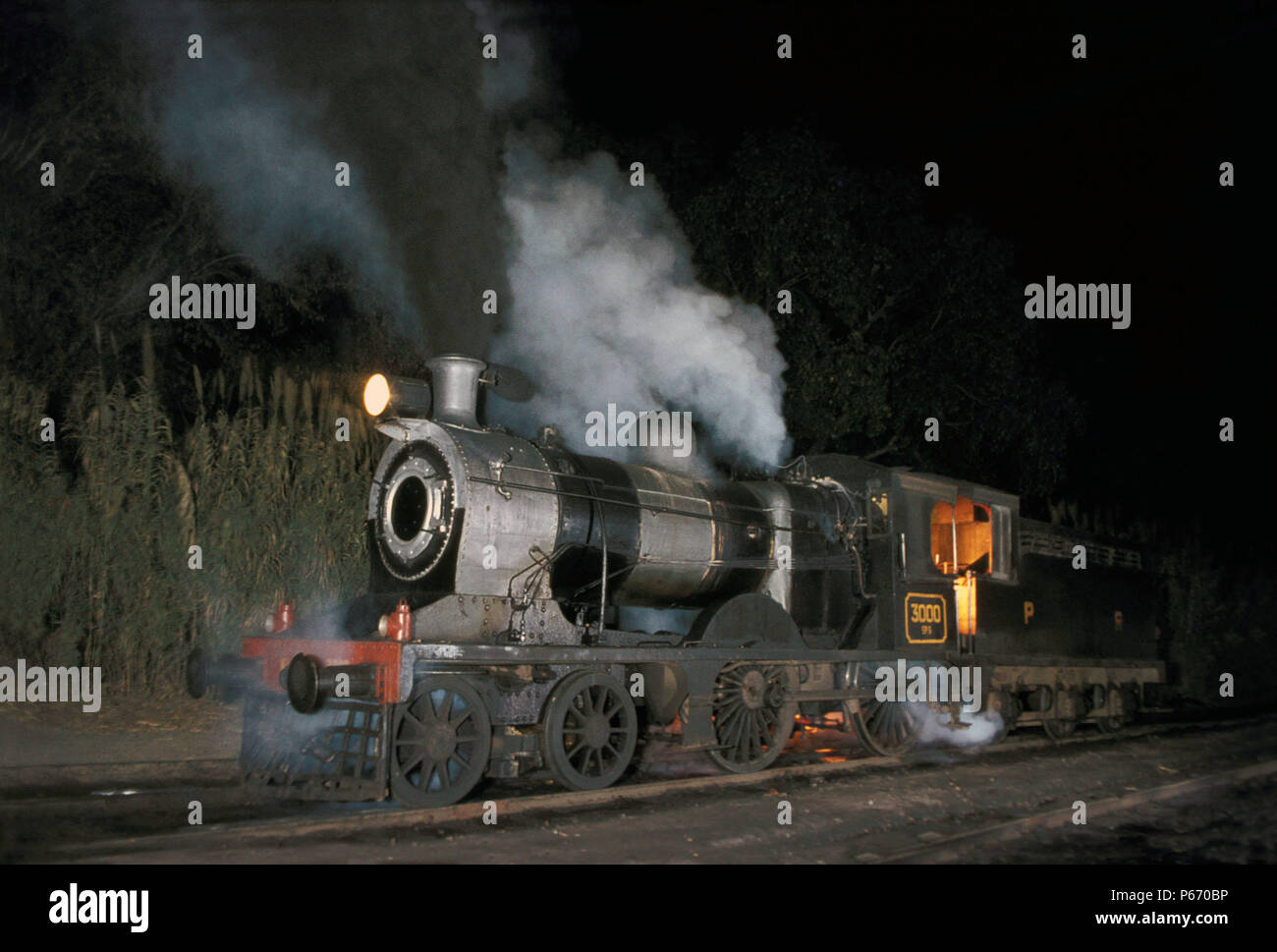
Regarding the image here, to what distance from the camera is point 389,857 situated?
5020 mm

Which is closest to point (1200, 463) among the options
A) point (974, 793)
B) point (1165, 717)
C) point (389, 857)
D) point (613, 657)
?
point (1165, 717)

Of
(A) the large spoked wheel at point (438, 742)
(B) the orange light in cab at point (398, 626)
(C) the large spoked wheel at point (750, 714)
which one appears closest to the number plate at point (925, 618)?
(C) the large spoked wheel at point (750, 714)

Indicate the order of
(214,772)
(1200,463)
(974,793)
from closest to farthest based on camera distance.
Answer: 1. (974,793)
2. (214,772)
3. (1200,463)

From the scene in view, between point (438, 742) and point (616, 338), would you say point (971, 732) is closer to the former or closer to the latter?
point (616, 338)

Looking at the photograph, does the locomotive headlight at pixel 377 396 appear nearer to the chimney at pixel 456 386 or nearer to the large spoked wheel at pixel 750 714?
the chimney at pixel 456 386

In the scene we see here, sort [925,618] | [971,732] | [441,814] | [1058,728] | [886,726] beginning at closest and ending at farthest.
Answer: [441,814]
[925,618]
[886,726]
[971,732]
[1058,728]

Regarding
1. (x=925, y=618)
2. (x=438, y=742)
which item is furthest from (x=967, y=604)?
(x=438, y=742)

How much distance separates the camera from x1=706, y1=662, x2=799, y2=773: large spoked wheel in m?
8.14

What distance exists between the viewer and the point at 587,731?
704cm

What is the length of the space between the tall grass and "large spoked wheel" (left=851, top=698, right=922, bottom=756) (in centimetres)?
538

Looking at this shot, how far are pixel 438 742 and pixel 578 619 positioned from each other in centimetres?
149

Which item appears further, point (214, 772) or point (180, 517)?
point (180, 517)

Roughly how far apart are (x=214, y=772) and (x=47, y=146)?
894 centimetres

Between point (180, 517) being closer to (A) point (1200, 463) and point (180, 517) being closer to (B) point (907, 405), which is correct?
(B) point (907, 405)
